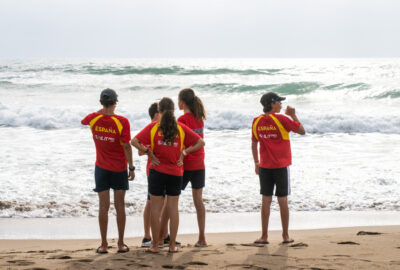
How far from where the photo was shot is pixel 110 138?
4.32m

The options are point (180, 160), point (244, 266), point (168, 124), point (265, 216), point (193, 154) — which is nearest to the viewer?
point (244, 266)

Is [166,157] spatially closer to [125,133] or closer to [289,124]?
[125,133]

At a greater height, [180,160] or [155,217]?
[180,160]

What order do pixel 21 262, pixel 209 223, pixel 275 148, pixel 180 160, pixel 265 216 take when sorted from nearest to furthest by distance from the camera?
pixel 21 262 → pixel 180 160 → pixel 275 148 → pixel 265 216 → pixel 209 223

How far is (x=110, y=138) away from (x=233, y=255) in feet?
5.23

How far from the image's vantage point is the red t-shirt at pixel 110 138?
4.30 metres

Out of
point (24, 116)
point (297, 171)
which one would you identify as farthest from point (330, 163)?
point (24, 116)

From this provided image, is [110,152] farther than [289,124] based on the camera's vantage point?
No

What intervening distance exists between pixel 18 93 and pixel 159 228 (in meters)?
23.6

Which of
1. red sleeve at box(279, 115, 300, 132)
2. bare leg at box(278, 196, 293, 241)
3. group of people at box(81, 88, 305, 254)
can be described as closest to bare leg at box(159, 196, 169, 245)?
group of people at box(81, 88, 305, 254)

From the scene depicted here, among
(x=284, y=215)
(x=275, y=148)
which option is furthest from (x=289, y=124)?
(x=284, y=215)

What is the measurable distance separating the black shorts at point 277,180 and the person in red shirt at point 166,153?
90cm

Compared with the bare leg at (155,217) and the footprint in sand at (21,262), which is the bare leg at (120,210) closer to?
the bare leg at (155,217)

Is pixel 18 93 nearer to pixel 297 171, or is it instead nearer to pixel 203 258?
pixel 297 171
